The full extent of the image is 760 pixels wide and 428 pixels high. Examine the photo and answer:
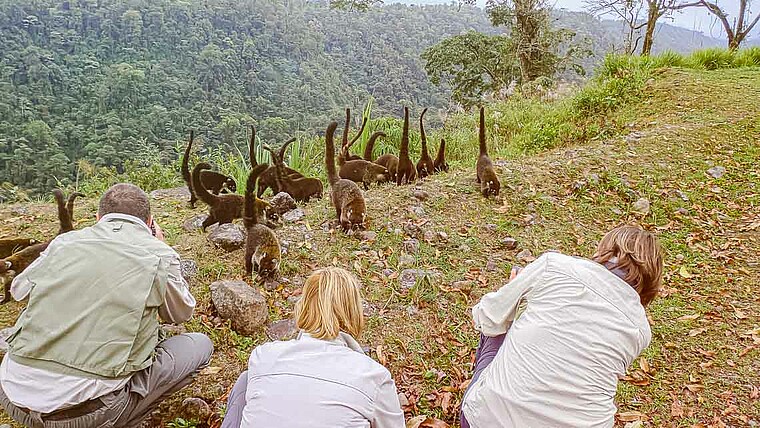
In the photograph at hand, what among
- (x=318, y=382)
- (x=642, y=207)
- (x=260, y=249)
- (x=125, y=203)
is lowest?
(x=642, y=207)

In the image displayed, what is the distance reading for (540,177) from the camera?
214 inches

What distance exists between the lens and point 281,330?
3127mm

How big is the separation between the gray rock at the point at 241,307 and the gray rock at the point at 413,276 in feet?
3.46

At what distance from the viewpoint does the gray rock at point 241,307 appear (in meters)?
3.04

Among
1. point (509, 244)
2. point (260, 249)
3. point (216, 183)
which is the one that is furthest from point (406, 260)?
point (216, 183)

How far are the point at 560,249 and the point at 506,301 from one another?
8.25 feet

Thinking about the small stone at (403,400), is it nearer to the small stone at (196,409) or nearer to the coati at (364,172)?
the small stone at (196,409)

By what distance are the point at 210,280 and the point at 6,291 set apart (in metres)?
1.21

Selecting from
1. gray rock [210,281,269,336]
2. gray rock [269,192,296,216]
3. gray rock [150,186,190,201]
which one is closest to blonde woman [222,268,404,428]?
gray rock [210,281,269,336]

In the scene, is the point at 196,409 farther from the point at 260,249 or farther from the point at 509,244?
the point at 509,244

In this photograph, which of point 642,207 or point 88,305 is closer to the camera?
point 88,305

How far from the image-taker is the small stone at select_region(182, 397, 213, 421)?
2.50 metres

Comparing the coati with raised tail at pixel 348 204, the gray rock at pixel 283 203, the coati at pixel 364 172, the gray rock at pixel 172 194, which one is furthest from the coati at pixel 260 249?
the gray rock at pixel 172 194

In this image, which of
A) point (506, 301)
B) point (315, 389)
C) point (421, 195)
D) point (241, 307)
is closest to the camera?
point (315, 389)
